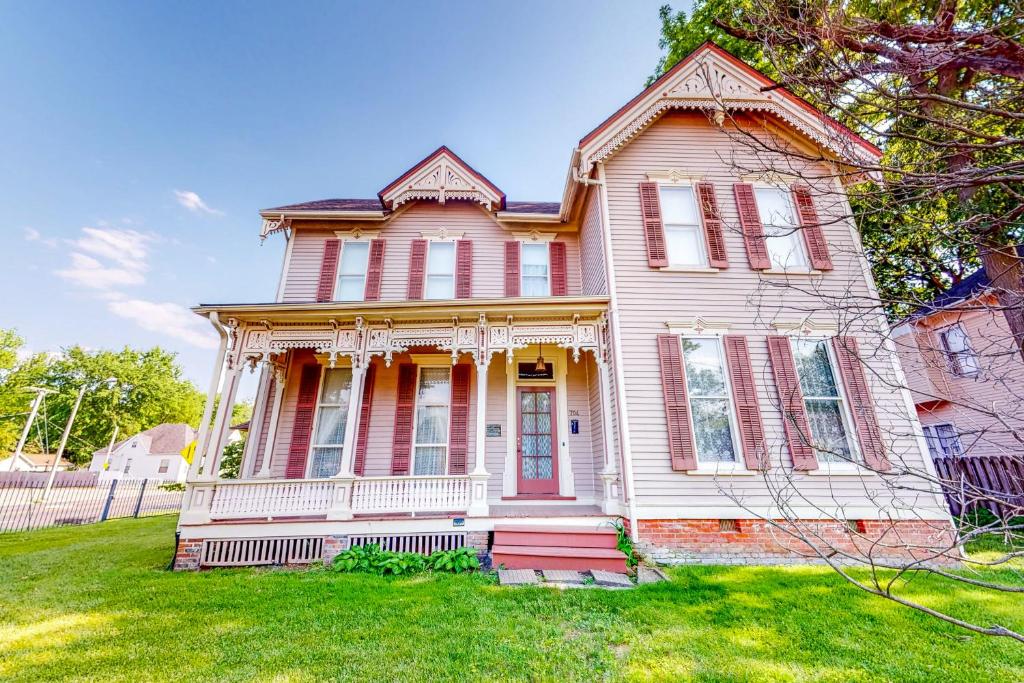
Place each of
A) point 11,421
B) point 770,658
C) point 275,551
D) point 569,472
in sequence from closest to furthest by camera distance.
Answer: point 770,658
point 275,551
point 569,472
point 11,421

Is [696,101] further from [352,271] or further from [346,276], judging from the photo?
[346,276]

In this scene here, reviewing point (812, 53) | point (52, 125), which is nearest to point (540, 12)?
point (812, 53)

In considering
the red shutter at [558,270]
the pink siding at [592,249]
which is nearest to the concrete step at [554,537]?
the pink siding at [592,249]

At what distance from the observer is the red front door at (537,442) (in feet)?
24.4

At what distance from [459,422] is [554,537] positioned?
2.82 metres

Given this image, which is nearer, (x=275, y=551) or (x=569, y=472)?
(x=275, y=551)

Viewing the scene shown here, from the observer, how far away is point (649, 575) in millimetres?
5145

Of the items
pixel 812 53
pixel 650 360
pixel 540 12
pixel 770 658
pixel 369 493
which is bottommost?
pixel 770 658

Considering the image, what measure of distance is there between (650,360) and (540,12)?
30.7 ft

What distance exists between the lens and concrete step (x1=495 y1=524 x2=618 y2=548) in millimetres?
5746

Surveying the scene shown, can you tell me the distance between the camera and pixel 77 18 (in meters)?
11.7

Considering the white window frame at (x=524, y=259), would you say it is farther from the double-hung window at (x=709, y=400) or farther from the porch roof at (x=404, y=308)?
the double-hung window at (x=709, y=400)

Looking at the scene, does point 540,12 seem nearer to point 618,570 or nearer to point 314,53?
point 314,53

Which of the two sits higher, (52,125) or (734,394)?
(52,125)
